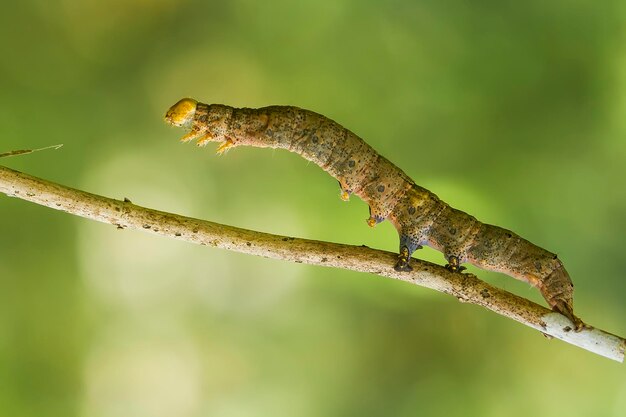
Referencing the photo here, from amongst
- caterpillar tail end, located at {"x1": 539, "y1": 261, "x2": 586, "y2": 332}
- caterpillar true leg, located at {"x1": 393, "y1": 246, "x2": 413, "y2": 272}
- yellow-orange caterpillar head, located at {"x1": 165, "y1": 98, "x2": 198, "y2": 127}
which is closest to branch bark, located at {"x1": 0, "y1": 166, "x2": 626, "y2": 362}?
caterpillar true leg, located at {"x1": 393, "y1": 246, "x2": 413, "y2": 272}

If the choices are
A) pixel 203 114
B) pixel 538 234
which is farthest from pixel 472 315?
pixel 203 114

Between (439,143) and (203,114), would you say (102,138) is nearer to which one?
(203,114)

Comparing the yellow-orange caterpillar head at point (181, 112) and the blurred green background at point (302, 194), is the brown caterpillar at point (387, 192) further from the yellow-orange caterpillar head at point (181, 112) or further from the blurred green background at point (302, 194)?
the blurred green background at point (302, 194)

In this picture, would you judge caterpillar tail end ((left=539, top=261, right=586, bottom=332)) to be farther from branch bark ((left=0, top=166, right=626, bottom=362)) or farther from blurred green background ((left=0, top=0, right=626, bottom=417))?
blurred green background ((left=0, top=0, right=626, bottom=417))

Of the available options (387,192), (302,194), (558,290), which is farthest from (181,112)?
(558,290)

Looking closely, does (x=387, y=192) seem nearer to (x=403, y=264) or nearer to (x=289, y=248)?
(x=403, y=264)
